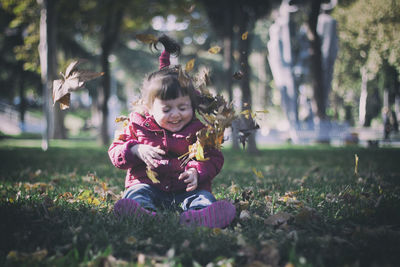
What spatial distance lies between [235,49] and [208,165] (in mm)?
9065

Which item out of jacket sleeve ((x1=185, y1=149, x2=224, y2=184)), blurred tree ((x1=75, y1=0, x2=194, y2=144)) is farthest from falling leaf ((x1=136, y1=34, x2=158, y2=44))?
blurred tree ((x1=75, y1=0, x2=194, y2=144))

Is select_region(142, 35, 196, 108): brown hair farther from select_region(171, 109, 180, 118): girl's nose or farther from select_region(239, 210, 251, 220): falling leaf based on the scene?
select_region(239, 210, 251, 220): falling leaf

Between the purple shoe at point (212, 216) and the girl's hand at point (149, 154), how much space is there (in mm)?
447

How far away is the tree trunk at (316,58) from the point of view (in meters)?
13.6

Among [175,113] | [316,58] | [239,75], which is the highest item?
[316,58]

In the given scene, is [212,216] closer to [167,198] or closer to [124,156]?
[167,198]

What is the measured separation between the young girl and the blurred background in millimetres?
380

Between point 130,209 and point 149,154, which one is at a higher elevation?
point 149,154

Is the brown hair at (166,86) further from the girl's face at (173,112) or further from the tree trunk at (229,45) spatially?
the tree trunk at (229,45)

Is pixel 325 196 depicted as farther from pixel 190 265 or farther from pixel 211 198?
pixel 190 265

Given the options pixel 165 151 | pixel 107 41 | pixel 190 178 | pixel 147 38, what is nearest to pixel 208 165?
pixel 190 178

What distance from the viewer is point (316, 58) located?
45.1 feet

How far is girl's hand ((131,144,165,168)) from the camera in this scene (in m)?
2.21

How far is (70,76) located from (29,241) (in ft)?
3.76
